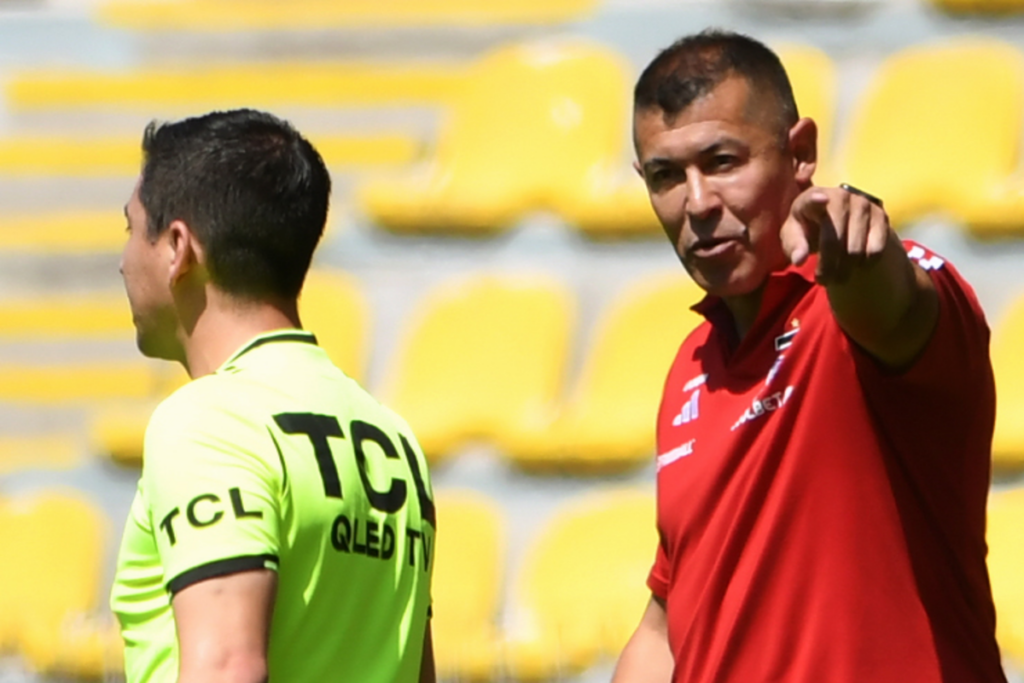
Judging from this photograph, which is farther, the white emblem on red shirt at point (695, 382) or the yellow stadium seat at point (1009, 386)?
the yellow stadium seat at point (1009, 386)

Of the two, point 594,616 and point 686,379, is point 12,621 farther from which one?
point 686,379

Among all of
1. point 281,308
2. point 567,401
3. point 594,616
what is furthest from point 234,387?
point 567,401

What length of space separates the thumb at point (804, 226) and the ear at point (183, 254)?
1.90 feet

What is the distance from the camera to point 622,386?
10.6ft

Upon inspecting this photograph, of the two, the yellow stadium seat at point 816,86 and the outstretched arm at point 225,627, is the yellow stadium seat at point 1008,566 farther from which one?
the outstretched arm at point 225,627

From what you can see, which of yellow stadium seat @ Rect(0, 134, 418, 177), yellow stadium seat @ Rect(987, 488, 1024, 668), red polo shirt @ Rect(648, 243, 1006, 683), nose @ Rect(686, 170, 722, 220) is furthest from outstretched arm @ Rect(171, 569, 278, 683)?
yellow stadium seat @ Rect(0, 134, 418, 177)

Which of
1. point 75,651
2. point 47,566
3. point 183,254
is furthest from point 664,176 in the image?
point 47,566

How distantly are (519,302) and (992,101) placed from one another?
0.94 metres

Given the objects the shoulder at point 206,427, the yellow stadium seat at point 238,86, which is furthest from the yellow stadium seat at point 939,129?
the shoulder at point 206,427

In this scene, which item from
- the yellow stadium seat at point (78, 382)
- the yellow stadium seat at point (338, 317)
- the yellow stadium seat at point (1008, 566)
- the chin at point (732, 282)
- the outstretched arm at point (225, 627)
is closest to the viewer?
the outstretched arm at point (225, 627)

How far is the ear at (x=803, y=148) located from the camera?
1913 millimetres

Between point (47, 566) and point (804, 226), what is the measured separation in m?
2.26

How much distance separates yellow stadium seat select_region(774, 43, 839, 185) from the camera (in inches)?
131

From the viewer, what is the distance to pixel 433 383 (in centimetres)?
338
